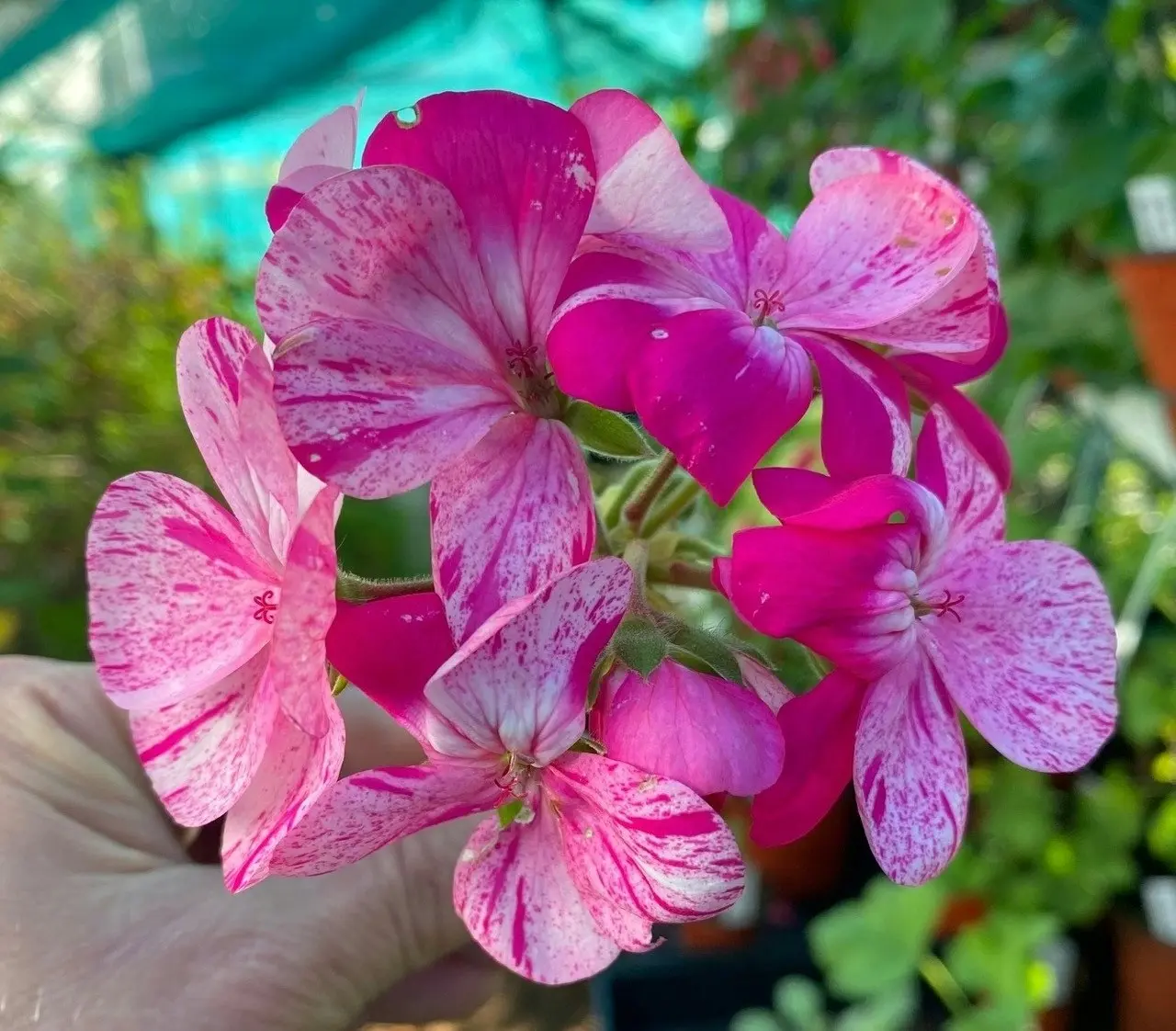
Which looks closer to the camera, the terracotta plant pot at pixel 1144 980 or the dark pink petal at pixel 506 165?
the dark pink petal at pixel 506 165

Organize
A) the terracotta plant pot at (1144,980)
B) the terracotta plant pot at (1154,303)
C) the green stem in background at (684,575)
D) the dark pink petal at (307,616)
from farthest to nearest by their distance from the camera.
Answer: the terracotta plant pot at (1144,980)
the terracotta plant pot at (1154,303)
the green stem in background at (684,575)
the dark pink petal at (307,616)

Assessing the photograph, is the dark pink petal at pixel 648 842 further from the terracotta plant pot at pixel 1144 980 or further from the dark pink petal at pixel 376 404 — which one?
the terracotta plant pot at pixel 1144 980

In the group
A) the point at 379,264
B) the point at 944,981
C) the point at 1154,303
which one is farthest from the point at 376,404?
the point at 944,981

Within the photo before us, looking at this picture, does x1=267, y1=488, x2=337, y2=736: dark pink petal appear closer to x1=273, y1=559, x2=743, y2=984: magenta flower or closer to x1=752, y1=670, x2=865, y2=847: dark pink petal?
x1=273, y1=559, x2=743, y2=984: magenta flower

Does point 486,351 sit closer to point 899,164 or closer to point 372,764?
point 899,164

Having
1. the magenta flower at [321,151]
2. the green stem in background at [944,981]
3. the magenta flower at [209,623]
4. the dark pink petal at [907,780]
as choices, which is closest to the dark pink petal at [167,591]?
the magenta flower at [209,623]

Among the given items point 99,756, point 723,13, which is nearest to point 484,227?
point 99,756
